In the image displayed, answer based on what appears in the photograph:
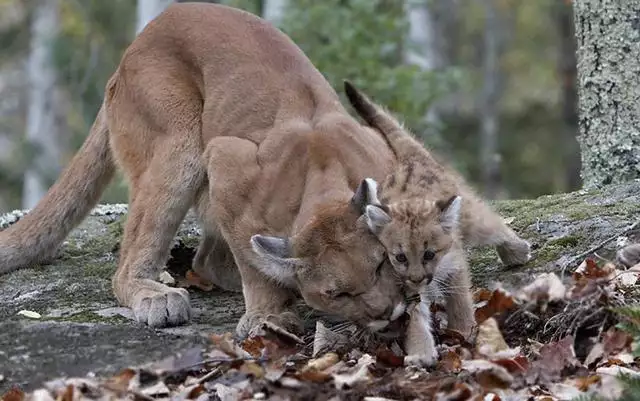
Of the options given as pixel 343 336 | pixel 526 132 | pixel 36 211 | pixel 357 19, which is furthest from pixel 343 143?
pixel 526 132

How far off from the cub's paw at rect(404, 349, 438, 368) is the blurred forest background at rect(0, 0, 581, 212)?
564 centimetres

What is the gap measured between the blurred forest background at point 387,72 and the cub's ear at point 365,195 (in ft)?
16.9

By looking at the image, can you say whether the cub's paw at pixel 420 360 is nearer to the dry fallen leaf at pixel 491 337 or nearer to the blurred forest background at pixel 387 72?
the dry fallen leaf at pixel 491 337

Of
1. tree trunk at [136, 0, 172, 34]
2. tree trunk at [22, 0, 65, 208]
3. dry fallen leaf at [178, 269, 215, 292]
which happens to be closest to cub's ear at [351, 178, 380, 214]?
dry fallen leaf at [178, 269, 215, 292]

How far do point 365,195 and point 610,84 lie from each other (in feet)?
9.36

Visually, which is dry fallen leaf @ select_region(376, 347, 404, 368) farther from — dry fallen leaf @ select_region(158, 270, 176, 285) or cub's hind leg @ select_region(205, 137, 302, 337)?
dry fallen leaf @ select_region(158, 270, 176, 285)

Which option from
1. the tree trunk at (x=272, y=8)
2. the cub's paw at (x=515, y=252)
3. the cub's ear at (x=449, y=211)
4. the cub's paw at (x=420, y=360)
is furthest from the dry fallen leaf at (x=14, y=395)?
the tree trunk at (x=272, y=8)

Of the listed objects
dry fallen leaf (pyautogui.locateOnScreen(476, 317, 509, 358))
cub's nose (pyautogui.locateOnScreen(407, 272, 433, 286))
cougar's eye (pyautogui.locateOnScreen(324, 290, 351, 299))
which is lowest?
dry fallen leaf (pyautogui.locateOnScreen(476, 317, 509, 358))

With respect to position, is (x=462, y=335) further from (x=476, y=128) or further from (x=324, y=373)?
(x=476, y=128)

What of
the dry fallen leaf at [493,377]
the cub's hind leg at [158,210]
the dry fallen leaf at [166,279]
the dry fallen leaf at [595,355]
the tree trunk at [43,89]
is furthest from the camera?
the tree trunk at [43,89]

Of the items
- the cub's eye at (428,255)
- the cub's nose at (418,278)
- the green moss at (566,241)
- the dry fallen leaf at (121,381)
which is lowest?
the dry fallen leaf at (121,381)

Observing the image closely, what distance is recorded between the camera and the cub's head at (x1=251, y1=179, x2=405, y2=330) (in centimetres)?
484

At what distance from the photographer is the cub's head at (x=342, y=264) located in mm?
4840

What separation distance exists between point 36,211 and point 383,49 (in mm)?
5461
